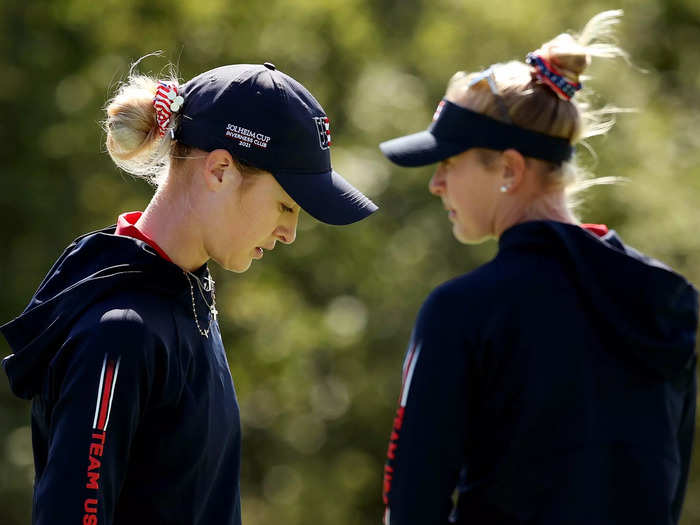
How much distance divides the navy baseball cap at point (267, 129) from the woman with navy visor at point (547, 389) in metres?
0.36

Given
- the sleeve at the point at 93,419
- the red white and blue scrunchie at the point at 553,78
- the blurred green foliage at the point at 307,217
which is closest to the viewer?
the sleeve at the point at 93,419

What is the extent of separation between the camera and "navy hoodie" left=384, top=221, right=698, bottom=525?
2.20 m

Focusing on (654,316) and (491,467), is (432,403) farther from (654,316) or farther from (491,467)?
(654,316)

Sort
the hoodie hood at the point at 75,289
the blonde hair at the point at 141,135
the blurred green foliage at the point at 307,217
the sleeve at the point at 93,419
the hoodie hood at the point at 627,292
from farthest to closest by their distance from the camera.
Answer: the blurred green foliage at the point at 307,217 → the blonde hair at the point at 141,135 → the hoodie hood at the point at 627,292 → the hoodie hood at the point at 75,289 → the sleeve at the point at 93,419

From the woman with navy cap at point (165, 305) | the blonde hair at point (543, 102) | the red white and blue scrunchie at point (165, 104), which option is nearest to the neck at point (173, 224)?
the woman with navy cap at point (165, 305)

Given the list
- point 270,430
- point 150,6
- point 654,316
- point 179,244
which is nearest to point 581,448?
point 654,316

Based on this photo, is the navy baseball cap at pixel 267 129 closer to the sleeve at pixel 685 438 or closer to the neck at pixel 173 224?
the neck at pixel 173 224

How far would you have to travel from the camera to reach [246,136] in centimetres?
231

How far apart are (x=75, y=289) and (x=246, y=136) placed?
51cm

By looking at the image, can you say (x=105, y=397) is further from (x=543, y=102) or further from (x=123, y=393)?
(x=543, y=102)

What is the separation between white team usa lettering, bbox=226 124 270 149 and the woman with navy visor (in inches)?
20.5

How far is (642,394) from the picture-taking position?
2.28m

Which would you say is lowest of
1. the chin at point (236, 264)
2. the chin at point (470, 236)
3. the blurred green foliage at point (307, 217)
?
the chin at point (236, 264)

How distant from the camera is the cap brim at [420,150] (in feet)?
8.30
